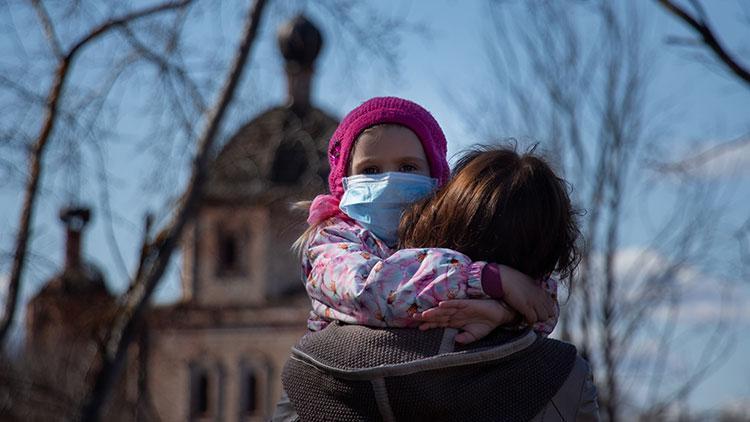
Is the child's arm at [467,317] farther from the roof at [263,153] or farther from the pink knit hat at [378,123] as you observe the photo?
the roof at [263,153]

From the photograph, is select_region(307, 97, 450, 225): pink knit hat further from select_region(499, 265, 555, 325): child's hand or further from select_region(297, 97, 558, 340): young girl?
select_region(499, 265, 555, 325): child's hand

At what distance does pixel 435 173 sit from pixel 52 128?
26.3 feet

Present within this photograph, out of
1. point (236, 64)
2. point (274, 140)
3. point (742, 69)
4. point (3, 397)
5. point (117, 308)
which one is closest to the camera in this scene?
point (742, 69)

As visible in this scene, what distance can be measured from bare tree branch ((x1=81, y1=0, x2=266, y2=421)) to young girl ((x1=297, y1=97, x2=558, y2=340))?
7.46 m

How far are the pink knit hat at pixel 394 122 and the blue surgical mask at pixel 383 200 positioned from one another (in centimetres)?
11

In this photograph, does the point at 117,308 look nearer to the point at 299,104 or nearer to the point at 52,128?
the point at 52,128

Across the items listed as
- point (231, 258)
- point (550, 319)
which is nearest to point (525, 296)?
point (550, 319)

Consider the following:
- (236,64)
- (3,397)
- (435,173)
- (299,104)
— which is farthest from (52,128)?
(299,104)

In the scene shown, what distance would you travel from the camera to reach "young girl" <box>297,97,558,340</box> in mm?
2725

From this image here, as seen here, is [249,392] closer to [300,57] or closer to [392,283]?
[300,57]

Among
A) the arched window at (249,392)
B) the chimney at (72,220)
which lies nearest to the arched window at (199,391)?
the arched window at (249,392)

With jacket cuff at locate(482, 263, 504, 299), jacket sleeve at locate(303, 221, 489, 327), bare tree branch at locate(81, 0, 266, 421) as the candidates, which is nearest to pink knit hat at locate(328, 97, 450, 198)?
jacket sleeve at locate(303, 221, 489, 327)

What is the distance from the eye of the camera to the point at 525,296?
2.75 metres

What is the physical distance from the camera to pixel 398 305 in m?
2.72
